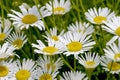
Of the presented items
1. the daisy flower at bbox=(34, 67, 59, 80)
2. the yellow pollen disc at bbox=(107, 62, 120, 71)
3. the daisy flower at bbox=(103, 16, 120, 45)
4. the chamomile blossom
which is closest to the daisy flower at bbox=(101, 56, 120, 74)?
the yellow pollen disc at bbox=(107, 62, 120, 71)

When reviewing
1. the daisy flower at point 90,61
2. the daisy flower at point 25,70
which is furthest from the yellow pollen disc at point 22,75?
the daisy flower at point 90,61

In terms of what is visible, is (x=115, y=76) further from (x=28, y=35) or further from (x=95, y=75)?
(x=28, y=35)

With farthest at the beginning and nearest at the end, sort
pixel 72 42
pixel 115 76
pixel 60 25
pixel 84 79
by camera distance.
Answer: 1. pixel 60 25
2. pixel 115 76
3. pixel 72 42
4. pixel 84 79

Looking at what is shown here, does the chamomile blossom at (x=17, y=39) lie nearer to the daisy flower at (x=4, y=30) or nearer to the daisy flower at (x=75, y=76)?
the daisy flower at (x=4, y=30)

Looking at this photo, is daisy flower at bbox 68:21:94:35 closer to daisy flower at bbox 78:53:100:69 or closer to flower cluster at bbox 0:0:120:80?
flower cluster at bbox 0:0:120:80

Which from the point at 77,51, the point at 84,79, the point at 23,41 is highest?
the point at 23,41

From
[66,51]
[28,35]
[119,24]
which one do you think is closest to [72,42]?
[66,51]

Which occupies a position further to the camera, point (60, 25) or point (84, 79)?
point (60, 25)
